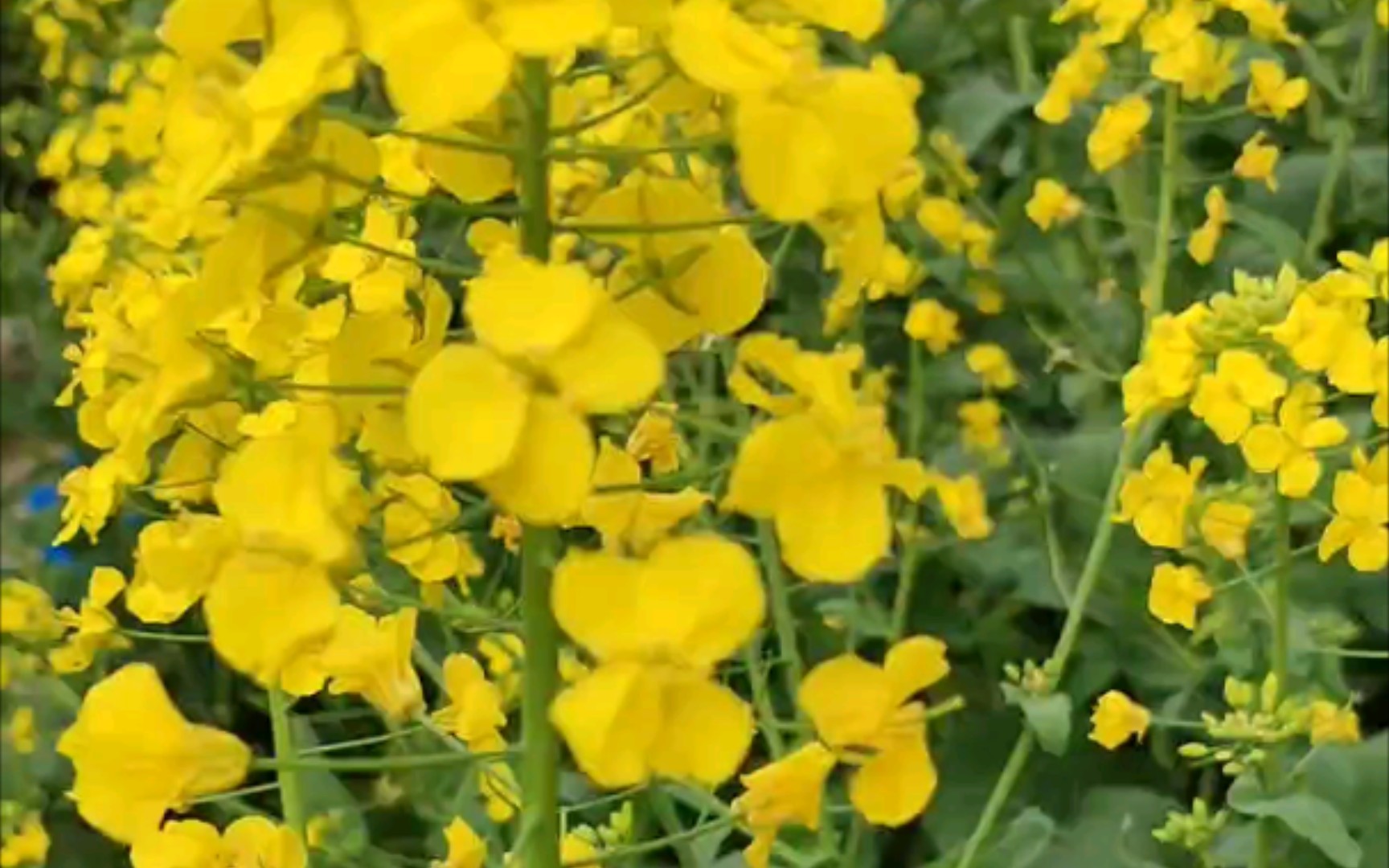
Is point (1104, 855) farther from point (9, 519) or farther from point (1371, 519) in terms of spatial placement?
point (9, 519)

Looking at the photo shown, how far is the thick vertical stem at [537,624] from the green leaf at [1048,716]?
54 centimetres

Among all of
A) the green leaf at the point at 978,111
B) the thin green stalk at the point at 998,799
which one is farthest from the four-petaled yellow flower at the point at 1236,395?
the green leaf at the point at 978,111

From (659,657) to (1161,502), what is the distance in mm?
678

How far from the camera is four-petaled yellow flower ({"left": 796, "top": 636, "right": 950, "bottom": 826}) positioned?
76 cm

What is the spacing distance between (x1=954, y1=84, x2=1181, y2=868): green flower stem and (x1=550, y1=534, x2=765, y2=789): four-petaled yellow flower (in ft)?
2.12

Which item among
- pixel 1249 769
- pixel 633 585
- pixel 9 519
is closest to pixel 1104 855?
pixel 1249 769

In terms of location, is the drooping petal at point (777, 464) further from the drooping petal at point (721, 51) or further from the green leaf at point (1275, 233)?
the green leaf at point (1275, 233)

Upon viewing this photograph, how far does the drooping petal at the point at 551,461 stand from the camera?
0.67 meters

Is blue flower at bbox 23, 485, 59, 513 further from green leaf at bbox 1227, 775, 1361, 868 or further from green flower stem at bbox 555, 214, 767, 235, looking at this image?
green flower stem at bbox 555, 214, 767, 235

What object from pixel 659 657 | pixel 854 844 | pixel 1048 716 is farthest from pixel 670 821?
pixel 659 657

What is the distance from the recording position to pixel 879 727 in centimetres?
76

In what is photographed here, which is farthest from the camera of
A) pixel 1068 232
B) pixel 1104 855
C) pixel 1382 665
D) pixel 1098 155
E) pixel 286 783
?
pixel 1068 232

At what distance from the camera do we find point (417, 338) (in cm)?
81

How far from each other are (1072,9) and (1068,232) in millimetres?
332
